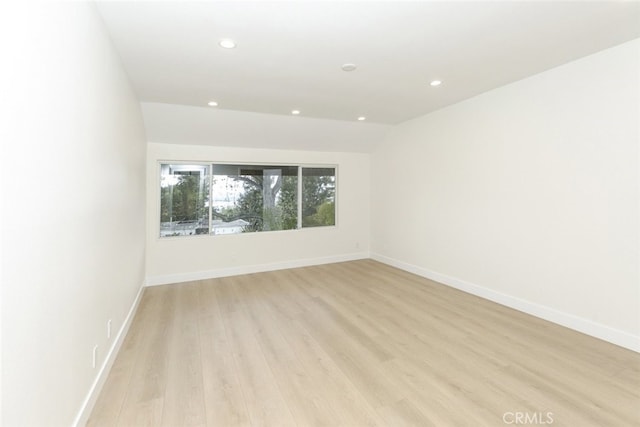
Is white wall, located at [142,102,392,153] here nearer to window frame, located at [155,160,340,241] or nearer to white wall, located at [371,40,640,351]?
window frame, located at [155,160,340,241]

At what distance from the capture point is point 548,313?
121 inches

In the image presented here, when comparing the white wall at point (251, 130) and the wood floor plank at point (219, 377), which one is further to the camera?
the white wall at point (251, 130)

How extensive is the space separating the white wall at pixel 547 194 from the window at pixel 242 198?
209 cm

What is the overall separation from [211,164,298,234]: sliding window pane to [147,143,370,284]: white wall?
7.0 inches

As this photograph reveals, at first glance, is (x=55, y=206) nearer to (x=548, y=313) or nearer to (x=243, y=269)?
(x=243, y=269)

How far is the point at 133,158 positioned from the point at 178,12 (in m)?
1.83

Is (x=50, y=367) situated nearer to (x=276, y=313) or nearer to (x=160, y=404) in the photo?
(x=160, y=404)

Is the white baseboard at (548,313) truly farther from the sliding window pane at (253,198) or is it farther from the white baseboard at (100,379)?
the white baseboard at (100,379)

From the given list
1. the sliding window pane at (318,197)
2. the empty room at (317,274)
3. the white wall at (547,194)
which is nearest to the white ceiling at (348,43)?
the empty room at (317,274)

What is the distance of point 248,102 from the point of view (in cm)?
378

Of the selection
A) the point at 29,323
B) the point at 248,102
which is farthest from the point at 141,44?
the point at 29,323

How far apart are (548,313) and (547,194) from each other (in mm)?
1270

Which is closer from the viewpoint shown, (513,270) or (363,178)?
(513,270)

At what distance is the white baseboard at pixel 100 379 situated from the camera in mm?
1679
